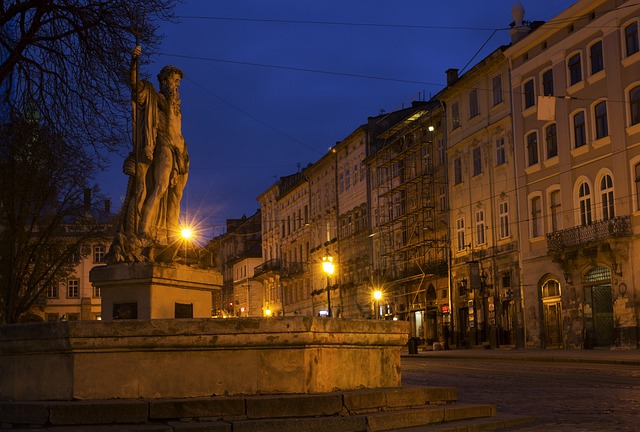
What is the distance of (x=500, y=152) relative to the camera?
153 ft

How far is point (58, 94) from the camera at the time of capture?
14.7 m

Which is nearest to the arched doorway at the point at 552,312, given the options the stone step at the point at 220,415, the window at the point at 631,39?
the window at the point at 631,39

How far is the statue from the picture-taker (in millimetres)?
12352

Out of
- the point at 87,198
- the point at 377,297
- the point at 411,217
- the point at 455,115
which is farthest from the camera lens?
the point at 377,297

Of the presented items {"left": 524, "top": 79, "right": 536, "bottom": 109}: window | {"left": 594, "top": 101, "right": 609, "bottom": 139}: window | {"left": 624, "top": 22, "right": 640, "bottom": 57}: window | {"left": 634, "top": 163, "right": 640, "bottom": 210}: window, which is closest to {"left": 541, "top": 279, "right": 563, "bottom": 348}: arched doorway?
{"left": 634, "top": 163, "right": 640, "bottom": 210}: window

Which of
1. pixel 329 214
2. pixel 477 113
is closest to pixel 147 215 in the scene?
pixel 477 113

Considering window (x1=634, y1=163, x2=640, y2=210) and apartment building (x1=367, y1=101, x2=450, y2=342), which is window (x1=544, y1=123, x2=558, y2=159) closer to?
window (x1=634, y1=163, x2=640, y2=210)

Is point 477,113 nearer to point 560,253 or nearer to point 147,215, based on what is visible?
point 560,253

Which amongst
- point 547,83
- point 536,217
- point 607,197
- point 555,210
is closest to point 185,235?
point 607,197

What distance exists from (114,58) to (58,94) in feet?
3.66

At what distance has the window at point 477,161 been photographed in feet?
161

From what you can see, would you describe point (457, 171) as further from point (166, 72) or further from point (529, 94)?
point (166, 72)

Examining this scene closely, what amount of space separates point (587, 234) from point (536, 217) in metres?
5.51

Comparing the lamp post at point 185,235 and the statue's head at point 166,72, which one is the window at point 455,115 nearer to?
the statue's head at point 166,72
